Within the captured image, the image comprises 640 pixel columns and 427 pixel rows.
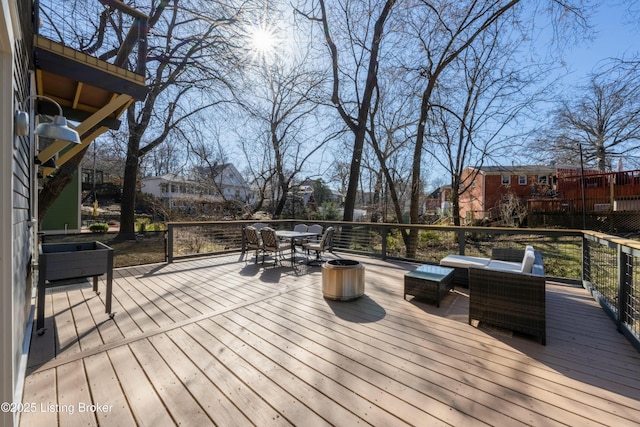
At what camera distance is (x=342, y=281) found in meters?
3.71

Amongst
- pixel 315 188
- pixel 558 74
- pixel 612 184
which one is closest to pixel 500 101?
pixel 558 74

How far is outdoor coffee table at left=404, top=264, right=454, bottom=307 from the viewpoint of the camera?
3.55 m

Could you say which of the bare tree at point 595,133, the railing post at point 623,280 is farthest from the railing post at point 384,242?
the bare tree at point 595,133

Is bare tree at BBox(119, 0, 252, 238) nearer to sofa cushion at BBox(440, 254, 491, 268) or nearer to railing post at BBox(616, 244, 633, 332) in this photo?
sofa cushion at BBox(440, 254, 491, 268)

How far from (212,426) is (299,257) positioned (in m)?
5.20

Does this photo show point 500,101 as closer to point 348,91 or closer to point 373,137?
point 373,137

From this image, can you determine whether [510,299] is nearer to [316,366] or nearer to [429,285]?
[429,285]

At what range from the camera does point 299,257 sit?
267 inches

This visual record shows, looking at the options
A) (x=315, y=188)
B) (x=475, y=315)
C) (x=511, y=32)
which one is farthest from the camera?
(x=315, y=188)

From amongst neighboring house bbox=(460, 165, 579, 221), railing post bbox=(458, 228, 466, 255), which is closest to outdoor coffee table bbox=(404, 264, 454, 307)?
railing post bbox=(458, 228, 466, 255)

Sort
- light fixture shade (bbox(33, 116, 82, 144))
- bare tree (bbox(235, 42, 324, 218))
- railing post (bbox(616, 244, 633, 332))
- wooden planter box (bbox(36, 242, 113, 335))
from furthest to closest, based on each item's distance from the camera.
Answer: bare tree (bbox(235, 42, 324, 218)) < railing post (bbox(616, 244, 633, 332)) < wooden planter box (bbox(36, 242, 113, 335)) < light fixture shade (bbox(33, 116, 82, 144))

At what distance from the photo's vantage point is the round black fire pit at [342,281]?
3.72 m

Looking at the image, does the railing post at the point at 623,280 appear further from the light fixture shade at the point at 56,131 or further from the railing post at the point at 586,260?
the light fixture shade at the point at 56,131

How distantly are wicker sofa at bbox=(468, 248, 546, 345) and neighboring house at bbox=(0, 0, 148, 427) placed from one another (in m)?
3.64
